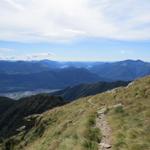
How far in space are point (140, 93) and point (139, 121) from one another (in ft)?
60.2

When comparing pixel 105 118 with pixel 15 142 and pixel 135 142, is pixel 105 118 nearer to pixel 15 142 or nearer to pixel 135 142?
pixel 135 142

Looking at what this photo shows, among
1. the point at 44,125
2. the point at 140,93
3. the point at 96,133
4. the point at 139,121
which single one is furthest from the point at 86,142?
the point at 44,125

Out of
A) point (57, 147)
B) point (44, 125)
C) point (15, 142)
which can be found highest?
point (57, 147)

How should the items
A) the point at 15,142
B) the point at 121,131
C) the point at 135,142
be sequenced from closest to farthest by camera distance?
the point at 135,142 → the point at 121,131 → the point at 15,142

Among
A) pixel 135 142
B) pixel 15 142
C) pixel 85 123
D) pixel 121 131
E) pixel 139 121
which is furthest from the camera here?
pixel 15 142

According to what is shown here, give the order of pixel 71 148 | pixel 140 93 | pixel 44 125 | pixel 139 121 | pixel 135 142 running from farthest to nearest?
pixel 44 125
pixel 140 93
pixel 139 121
pixel 71 148
pixel 135 142

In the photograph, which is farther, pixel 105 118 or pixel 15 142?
pixel 15 142

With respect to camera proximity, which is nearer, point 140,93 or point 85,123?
point 85,123

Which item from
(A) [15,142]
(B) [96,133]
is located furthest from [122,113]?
(A) [15,142]

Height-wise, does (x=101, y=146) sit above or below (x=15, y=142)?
above

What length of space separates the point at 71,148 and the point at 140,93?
88.1ft

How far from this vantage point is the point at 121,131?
1379 inches

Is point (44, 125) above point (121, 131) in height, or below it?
below

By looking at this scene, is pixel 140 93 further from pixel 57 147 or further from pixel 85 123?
pixel 57 147
